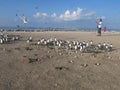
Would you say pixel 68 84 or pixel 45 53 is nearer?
pixel 68 84

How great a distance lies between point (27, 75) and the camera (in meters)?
14.4

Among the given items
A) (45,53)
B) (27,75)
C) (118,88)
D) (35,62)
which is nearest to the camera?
(118,88)

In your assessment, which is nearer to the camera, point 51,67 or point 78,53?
point 51,67

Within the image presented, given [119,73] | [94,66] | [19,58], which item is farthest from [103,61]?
[19,58]

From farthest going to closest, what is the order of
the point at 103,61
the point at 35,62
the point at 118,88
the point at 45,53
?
the point at 45,53
the point at 103,61
the point at 35,62
the point at 118,88

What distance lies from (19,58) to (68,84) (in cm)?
507

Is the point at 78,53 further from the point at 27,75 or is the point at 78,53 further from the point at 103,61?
the point at 27,75

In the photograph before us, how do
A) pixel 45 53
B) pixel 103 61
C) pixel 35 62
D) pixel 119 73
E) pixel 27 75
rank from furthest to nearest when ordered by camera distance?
pixel 45 53
pixel 103 61
pixel 35 62
pixel 119 73
pixel 27 75

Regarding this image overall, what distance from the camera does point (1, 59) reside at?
57.4 feet

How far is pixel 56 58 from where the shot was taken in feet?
62.1

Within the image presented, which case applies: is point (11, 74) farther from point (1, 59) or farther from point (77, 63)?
point (77, 63)

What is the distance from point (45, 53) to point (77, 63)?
3690 millimetres

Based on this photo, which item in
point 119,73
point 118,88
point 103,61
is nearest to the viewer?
point 118,88

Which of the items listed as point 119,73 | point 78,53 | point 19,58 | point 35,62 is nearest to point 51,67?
point 35,62
